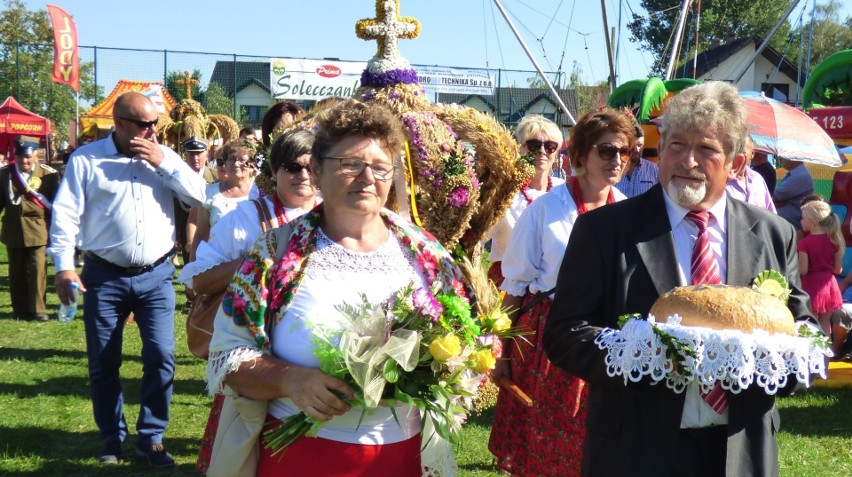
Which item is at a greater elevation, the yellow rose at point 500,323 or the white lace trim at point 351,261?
the white lace trim at point 351,261

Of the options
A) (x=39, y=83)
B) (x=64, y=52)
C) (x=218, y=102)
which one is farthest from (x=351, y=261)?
(x=39, y=83)

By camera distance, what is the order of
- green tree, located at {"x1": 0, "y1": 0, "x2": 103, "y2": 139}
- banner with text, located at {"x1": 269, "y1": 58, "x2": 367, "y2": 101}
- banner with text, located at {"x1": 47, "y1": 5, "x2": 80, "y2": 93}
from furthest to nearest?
banner with text, located at {"x1": 269, "y1": 58, "x2": 367, "y2": 101} < green tree, located at {"x1": 0, "y1": 0, "x2": 103, "y2": 139} < banner with text, located at {"x1": 47, "y1": 5, "x2": 80, "y2": 93}

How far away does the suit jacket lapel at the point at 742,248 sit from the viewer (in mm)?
2695

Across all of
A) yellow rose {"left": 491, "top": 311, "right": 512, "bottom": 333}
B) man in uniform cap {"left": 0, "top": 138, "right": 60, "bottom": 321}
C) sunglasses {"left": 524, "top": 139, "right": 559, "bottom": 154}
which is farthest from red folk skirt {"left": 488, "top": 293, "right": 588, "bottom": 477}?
man in uniform cap {"left": 0, "top": 138, "right": 60, "bottom": 321}

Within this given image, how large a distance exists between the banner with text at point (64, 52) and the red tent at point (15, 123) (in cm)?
108

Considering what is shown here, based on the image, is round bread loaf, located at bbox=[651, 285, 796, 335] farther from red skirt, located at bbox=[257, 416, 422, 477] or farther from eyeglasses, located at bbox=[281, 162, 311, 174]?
eyeglasses, located at bbox=[281, 162, 311, 174]

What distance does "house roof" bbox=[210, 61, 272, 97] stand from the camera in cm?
2539

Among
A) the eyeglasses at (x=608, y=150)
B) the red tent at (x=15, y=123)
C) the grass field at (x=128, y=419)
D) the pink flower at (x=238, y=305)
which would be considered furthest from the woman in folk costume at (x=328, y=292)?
the red tent at (x=15, y=123)

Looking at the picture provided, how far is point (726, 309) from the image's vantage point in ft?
7.70

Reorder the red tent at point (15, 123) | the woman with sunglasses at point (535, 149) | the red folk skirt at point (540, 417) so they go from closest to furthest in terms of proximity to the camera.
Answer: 1. the red folk skirt at point (540, 417)
2. the woman with sunglasses at point (535, 149)
3. the red tent at point (15, 123)

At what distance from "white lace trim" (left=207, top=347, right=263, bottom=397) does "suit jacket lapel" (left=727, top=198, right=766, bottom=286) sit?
144 centimetres

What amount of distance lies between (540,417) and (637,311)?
1.64 meters

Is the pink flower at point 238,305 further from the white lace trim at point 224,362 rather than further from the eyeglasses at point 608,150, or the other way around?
the eyeglasses at point 608,150

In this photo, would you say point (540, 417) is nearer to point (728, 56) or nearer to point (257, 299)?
point (257, 299)
